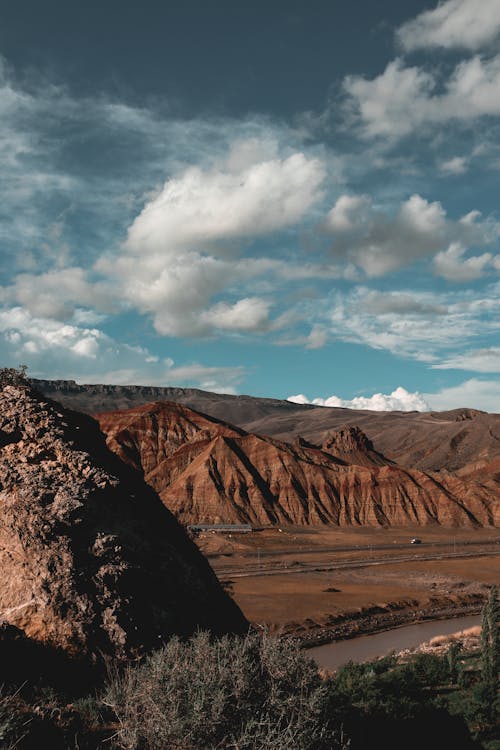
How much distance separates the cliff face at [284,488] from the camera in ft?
Answer: 336

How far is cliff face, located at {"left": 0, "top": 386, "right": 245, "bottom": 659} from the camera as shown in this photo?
28.0ft

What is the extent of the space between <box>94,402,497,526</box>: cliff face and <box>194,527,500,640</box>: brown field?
6.00 metres

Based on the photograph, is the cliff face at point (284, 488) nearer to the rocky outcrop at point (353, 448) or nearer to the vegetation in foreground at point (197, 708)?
the rocky outcrop at point (353, 448)

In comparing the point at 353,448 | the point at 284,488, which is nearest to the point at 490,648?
the point at 284,488

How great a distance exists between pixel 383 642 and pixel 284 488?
227 ft

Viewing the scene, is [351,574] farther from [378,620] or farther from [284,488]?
[284,488]

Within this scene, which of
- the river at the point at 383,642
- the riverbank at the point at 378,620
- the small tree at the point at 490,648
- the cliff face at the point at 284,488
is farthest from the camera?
the cliff face at the point at 284,488

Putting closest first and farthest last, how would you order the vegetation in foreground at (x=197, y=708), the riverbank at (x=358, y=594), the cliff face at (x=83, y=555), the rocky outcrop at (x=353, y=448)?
the vegetation in foreground at (x=197, y=708) → the cliff face at (x=83, y=555) → the riverbank at (x=358, y=594) → the rocky outcrop at (x=353, y=448)

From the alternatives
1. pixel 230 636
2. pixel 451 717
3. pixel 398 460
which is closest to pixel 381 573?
pixel 451 717

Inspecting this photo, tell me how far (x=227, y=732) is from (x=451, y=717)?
920 cm

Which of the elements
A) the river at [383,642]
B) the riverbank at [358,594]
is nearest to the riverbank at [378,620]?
the riverbank at [358,594]

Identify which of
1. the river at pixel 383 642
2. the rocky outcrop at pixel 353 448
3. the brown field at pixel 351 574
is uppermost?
the rocky outcrop at pixel 353 448

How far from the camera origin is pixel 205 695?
260 inches

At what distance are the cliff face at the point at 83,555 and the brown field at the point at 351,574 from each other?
20.0m
